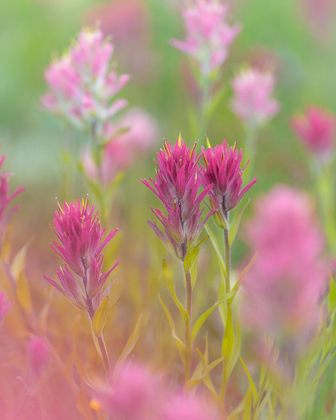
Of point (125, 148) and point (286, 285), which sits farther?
point (125, 148)

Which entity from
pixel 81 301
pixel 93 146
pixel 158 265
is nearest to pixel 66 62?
pixel 93 146

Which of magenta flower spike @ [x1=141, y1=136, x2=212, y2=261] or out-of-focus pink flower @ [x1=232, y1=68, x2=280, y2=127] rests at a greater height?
out-of-focus pink flower @ [x1=232, y1=68, x2=280, y2=127]

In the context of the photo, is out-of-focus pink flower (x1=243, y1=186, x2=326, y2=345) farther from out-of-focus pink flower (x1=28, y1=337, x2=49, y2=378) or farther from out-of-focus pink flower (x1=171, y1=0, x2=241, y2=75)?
out-of-focus pink flower (x1=171, y1=0, x2=241, y2=75)

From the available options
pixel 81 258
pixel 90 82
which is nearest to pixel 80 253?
pixel 81 258

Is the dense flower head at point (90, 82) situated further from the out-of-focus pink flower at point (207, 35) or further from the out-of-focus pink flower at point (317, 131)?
the out-of-focus pink flower at point (317, 131)

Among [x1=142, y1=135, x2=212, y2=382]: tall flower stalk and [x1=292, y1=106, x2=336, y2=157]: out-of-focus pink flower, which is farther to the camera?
[x1=292, y1=106, x2=336, y2=157]: out-of-focus pink flower

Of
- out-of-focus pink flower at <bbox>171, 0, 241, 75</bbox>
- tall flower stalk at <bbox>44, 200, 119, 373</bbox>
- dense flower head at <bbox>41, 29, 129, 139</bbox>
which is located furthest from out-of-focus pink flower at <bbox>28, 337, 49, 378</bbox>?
out-of-focus pink flower at <bbox>171, 0, 241, 75</bbox>

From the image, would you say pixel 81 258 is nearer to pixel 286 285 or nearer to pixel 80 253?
pixel 80 253

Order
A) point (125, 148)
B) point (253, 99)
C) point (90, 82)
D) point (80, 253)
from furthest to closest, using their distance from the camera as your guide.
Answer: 1. point (125, 148)
2. point (253, 99)
3. point (90, 82)
4. point (80, 253)
